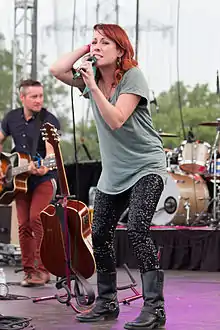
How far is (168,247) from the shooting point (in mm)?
8359

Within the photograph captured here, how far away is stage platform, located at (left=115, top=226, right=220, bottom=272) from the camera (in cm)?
812

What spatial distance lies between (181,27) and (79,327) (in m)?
7.78

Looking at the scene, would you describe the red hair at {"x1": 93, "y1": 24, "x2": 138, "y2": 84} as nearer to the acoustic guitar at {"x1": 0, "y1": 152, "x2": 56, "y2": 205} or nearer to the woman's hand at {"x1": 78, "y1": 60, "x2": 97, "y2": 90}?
the woman's hand at {"x1": 78, "y1": 60, "x2": 97, "y2": 90}

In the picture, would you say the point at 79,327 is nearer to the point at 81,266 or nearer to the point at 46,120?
the point at 81,266

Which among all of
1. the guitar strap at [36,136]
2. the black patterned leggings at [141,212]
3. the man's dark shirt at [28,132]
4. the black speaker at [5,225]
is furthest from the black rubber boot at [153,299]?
the black speaker at [5,225]

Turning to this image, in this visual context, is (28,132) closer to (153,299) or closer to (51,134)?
(51,134)

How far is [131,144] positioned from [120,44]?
56cm

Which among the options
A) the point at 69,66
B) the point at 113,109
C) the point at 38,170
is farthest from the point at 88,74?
the point at 38,170

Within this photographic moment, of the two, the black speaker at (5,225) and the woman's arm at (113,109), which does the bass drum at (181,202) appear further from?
the woman's arm at (113,109)

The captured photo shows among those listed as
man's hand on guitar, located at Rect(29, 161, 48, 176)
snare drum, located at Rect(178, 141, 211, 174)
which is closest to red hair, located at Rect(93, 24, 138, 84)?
man's hand on guitar, located at Rect(29, 161, 48, 176)

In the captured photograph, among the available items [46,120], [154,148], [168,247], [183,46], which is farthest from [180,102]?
[154,148]

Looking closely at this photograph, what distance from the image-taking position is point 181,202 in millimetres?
10125

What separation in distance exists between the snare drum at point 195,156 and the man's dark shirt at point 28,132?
418 centimetres

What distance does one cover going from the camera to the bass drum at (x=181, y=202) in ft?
32.9
